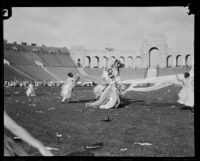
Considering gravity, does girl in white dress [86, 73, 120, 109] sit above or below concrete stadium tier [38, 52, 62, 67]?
below

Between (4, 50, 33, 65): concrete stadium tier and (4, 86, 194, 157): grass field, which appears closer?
(4, 86, 194, 157): grass field

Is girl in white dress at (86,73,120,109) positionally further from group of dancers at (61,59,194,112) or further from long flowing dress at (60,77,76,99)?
long flowing dress at (60,77,76,99)

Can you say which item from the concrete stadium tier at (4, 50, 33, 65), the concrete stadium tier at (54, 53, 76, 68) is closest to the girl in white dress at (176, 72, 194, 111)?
the concrete stadium tier at (4, 50, 33, 65)

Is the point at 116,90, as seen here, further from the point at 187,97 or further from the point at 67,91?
the point at 67,91

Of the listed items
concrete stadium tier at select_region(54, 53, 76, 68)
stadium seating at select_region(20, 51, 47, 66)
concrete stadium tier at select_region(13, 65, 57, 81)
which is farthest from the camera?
concrete stadium tier at select_region(54, 53, 76, 68)

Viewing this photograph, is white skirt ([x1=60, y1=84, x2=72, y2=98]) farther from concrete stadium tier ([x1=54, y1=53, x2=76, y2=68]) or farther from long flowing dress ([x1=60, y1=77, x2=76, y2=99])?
concrete stadium tier ([x1=54, y1=53, x2=76, y2=68])

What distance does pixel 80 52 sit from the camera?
8056 cm

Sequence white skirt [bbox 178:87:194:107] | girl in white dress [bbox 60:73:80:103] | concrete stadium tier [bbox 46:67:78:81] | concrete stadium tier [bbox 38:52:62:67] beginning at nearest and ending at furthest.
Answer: white skirt [bbox 178:87:194:107] → girl in white dress [bbox 60:73:80:103] → concrete stadium tier [bbox 46:67:78:81] → concrete stadium tier [bbox 38:52:62:67]

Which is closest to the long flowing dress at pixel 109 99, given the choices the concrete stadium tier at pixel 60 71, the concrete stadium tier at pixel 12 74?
the concrete stadium tier at pixel 12 74

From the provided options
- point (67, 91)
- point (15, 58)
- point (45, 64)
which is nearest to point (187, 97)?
point (67, 91)

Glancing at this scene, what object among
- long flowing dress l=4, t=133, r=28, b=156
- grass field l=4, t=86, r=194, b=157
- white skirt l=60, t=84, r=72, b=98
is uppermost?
white skirt l=60, t=84, r=72, b=98
